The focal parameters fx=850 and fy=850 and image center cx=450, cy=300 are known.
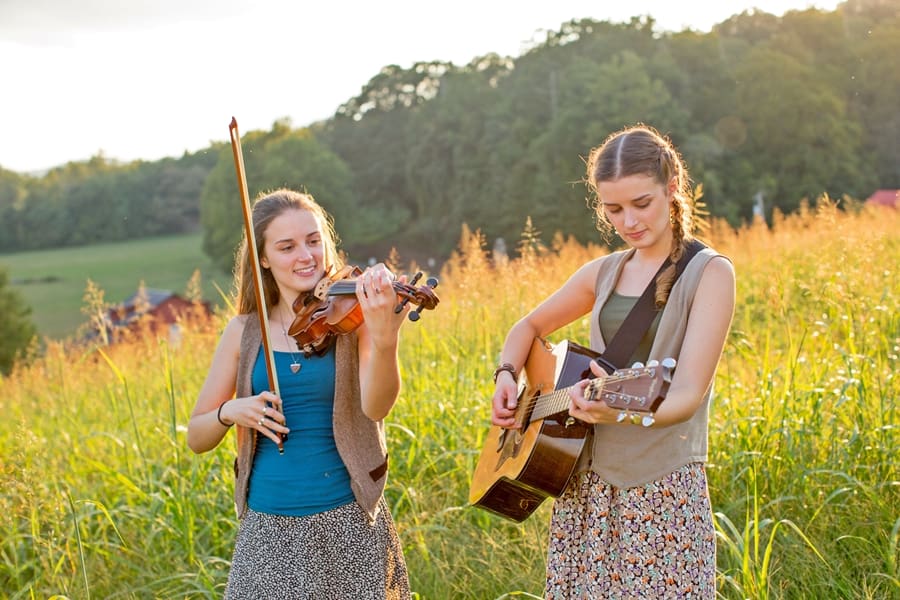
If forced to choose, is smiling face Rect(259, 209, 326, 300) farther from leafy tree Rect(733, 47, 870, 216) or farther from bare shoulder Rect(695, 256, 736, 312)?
leafy tree Rect(733, 47, 870, 216)

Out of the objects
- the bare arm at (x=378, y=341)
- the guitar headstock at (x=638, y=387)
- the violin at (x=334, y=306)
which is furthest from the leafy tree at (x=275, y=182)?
the guitar headstock at (x=638, y=387)

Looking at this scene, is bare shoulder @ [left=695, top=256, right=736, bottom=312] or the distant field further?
the distant field

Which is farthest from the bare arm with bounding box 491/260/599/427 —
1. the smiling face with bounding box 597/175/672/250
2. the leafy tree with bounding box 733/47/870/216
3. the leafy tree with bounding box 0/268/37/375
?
the leafy tree with bounding box 733/47/870/216

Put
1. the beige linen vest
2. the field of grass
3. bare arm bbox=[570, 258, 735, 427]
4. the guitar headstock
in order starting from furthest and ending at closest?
the field of grass < the beige linen vest < bare arm bbox=[570, 258, 735, 427] < the guitar headstock

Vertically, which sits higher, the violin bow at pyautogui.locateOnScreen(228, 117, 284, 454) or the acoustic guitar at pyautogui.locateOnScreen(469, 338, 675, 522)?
the violin bow at pyautogui.locateOnScreen(228, 117, 284, 454)

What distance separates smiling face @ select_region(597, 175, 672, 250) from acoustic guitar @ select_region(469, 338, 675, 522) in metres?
0.32

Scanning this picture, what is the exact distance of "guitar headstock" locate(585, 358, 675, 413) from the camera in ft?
5.71

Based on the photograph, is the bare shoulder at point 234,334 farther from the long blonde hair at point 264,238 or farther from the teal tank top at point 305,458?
the teal tank top at point 305,458

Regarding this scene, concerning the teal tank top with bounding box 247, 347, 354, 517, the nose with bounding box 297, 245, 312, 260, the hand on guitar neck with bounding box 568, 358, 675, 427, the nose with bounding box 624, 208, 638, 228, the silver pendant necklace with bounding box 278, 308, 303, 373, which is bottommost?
the teal tank top with bounding box 247, 347, 354, 517

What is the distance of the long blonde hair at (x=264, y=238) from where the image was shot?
7.80ft

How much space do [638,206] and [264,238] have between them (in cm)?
104

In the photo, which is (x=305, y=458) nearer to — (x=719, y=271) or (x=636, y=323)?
(x=636, y=323)

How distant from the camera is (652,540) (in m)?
1.95

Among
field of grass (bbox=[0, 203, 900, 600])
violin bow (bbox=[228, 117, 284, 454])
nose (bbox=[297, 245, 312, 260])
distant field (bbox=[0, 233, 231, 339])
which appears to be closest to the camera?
violin bow (bbox=[228, 117, 284, 454])
